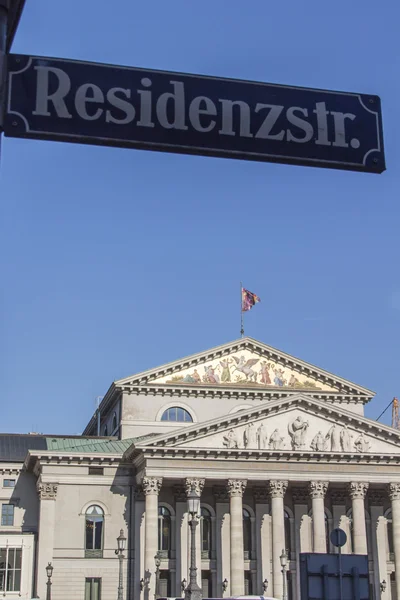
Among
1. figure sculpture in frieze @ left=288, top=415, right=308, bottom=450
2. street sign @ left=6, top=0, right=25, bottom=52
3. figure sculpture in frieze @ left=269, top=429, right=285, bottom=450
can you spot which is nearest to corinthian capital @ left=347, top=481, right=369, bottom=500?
figure sculpture in frieze @ left=288, top=415, right=308, bottom=450

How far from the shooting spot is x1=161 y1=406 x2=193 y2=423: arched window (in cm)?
7225

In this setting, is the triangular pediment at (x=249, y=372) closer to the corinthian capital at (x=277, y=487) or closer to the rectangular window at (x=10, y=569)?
the corinthian capital at (x=277, y=487)

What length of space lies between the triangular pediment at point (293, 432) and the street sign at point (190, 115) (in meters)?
57.4

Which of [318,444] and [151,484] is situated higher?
[318,444]

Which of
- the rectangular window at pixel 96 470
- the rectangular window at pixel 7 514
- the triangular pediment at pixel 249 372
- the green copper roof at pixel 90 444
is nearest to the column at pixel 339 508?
the triangular pediment at pixel 249 372

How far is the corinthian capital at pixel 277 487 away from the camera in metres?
63.3

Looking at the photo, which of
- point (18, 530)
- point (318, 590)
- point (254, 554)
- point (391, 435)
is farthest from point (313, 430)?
point (318, 590)

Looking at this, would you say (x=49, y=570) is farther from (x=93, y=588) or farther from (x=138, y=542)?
(x=138, y=542)

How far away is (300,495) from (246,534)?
4988mm

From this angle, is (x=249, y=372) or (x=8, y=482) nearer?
(x=8, y=482)

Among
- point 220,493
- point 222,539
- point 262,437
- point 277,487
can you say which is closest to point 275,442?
point 262,437

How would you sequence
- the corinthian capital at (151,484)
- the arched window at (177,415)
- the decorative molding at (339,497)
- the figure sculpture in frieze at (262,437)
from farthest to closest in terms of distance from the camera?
1. the arched window at (177,415)
2. the decorative molding at (339,497)
3. the figure sculpture in frieze at (262,437)
4. the corinthian capital at (151,484)

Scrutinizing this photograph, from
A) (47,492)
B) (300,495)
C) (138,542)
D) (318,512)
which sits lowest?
(138,542)

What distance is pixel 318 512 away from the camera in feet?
209
